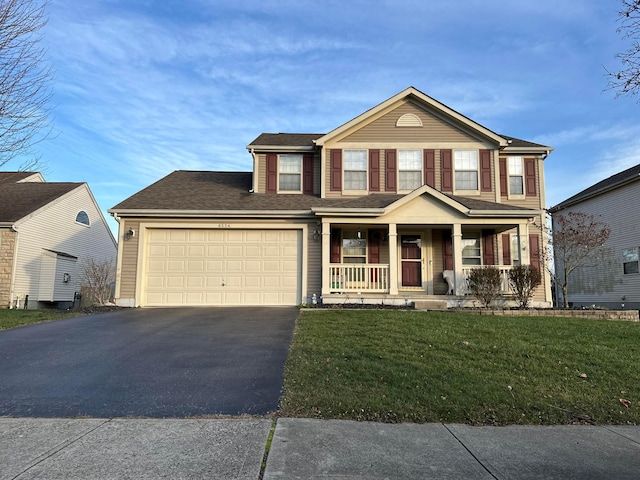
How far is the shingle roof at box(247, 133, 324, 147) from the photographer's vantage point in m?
14.7

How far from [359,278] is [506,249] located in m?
5.17

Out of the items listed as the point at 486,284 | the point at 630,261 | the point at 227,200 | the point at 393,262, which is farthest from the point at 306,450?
the point at 630,261

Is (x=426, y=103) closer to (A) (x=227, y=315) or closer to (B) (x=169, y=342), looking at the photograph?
(A) (x=227, y=315)

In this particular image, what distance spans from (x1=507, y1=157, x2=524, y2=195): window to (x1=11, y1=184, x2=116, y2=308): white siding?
18.4 metres

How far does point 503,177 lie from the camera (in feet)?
48.2

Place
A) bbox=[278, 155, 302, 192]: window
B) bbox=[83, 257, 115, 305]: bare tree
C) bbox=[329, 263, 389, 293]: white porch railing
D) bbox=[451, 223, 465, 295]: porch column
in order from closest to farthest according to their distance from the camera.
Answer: bbox=[451, 223, 465, 295]: porch column → bbox=[329, 263, 389, 293]: white porch railing → bbox=[278, 155, 302, 192]: window → bbox=[83, 257, 115, 305]: bare tree

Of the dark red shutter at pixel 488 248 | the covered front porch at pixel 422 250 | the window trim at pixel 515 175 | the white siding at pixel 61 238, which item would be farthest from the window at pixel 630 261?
the white siding at pixel 61 238

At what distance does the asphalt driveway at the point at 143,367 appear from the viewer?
460cm

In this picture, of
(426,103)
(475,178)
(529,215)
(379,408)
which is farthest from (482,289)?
(379,408)

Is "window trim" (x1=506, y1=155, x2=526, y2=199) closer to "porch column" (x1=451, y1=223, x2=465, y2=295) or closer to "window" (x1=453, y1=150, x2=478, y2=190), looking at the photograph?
"window" (x1=453, y1=150, x2=478, y2=190)

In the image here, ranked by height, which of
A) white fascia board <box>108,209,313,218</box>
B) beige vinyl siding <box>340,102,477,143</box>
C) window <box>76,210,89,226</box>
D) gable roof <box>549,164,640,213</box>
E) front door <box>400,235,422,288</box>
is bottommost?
front door <box>400,235,422,288</box>

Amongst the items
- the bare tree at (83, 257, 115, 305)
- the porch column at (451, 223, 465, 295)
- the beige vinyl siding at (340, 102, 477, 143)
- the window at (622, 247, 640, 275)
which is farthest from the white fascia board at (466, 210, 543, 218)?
the bare tree at (83, 257, 115, 305)

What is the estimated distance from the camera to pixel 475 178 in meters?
14.2

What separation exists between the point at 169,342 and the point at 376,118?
33.4 ft
